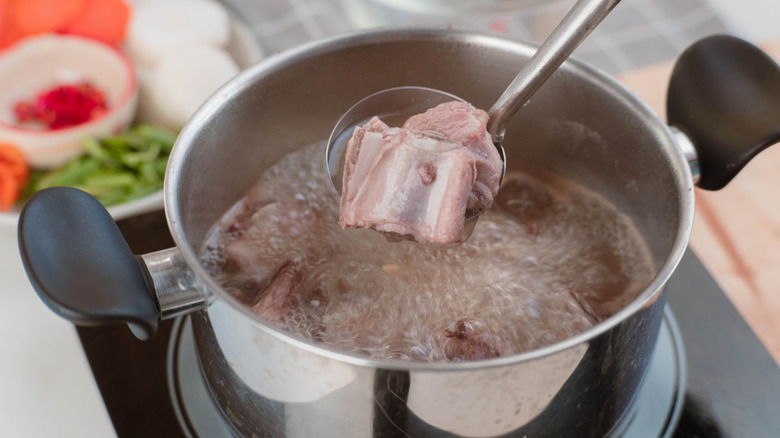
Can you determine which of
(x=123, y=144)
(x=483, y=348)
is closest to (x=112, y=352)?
(x=483, y=348)

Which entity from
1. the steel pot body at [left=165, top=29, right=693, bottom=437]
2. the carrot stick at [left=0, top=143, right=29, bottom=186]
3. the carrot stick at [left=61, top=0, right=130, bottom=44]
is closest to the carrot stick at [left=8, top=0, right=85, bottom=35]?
the carrot stick at [left=61, top=0, right=130, bottom=44]

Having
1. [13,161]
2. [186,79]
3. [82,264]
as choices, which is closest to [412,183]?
[82,264]

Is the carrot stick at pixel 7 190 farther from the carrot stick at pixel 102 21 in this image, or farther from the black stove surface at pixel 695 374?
the black stove surface at pixel 695 374

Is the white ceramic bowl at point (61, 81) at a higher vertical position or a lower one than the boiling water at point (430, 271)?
lower

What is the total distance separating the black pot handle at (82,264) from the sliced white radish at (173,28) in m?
0.83

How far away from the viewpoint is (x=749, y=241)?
0.97 metres

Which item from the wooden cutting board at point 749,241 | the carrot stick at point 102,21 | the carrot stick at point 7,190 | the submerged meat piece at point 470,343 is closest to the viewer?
the submerged meat piece at point 470,343

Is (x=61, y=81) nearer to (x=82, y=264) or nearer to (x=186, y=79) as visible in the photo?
(x=186, y=79)

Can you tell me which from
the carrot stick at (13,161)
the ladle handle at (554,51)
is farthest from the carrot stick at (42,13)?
the ladle handle at (554,51)

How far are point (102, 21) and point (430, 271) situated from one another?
97 cm

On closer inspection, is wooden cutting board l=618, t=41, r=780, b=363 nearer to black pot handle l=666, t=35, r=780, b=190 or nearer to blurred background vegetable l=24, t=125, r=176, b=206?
black pot handle l=666, t=35, r=780, b=190

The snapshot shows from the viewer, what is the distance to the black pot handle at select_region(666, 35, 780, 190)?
2.26ft

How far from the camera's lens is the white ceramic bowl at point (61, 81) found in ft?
4.02

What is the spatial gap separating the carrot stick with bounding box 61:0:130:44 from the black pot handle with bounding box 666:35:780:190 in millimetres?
1074
